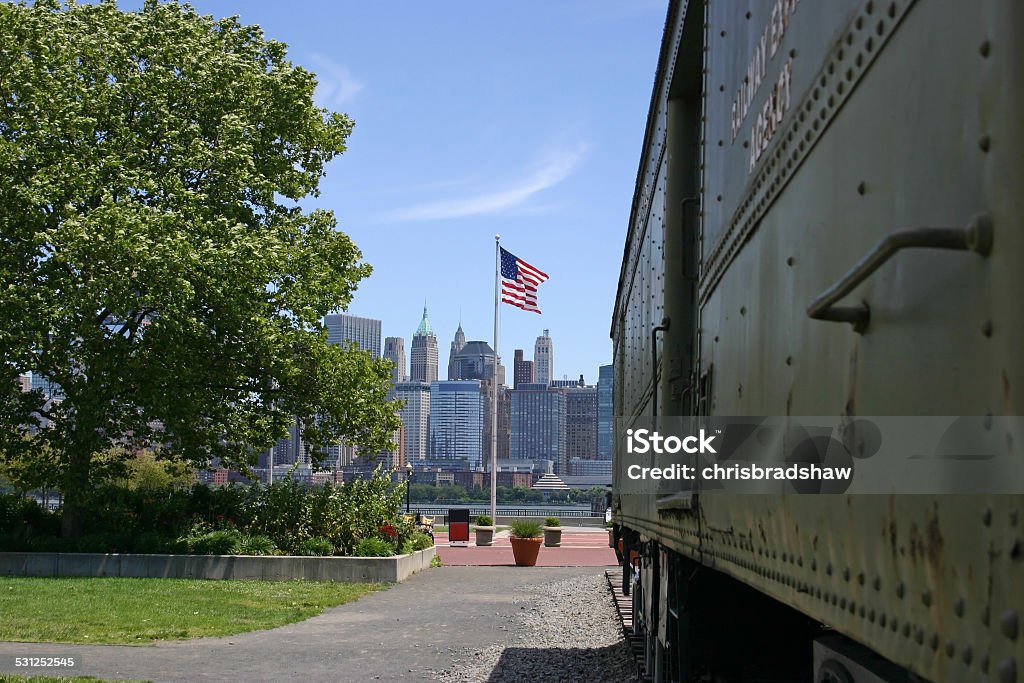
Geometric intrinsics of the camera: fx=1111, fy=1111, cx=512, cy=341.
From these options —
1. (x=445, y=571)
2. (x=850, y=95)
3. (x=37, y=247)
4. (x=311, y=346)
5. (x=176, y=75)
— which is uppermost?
(x=176, y=75)

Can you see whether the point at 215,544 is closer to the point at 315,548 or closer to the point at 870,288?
the point at 315,548

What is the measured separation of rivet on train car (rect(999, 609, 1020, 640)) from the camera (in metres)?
1.40

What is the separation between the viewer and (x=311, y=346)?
73.2ft

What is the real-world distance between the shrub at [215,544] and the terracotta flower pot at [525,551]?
7.15 m

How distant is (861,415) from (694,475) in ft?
7.37

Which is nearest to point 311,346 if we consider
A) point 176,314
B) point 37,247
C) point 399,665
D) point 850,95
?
point 176,314

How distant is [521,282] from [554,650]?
2328 centimetres

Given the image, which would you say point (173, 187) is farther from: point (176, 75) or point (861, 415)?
point (861, 415)

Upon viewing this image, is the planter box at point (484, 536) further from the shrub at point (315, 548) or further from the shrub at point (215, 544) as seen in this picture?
the shrub at point (215, 544)

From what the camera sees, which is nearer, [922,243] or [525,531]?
[922,243]

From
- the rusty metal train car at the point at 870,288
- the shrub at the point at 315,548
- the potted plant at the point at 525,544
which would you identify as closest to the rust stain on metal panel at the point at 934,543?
the rusty metal train car at the point at 870,288

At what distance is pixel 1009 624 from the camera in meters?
1.42

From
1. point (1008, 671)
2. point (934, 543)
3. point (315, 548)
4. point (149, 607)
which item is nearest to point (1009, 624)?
point (1008, 671)

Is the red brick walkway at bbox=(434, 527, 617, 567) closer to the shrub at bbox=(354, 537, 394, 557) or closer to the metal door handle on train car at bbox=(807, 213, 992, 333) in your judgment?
the shrub at bbox=(354, 537, 394, 557)
